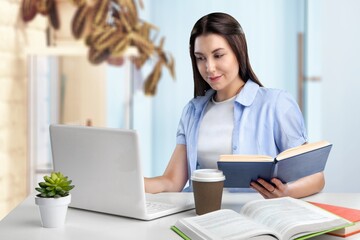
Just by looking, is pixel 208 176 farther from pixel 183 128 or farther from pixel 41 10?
pixel 41 10

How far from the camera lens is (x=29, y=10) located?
3.92m

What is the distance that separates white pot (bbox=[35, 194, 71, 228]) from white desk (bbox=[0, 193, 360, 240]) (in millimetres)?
16

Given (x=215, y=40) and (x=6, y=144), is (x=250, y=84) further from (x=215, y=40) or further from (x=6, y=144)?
(x=6, y=144)

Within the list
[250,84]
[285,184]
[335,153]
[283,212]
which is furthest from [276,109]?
[335,153]

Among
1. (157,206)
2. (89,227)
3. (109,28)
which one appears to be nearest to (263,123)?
(157,206)

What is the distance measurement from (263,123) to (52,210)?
0.96m

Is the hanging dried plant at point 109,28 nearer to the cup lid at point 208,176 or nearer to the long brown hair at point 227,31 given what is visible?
the long brown hair at point 227,31

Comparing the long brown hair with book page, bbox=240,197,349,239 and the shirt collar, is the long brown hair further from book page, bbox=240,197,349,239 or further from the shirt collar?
book page, bbox=240,197,349,239

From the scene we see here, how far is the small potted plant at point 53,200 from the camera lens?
1.49 m

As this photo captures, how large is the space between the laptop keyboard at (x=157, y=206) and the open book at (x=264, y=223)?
0.16 m

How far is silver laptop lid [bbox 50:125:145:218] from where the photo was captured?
60.5 inches

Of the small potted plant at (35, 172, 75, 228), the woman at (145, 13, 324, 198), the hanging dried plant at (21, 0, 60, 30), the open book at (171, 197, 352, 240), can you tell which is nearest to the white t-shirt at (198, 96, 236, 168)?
the woman at (145, 13, 324, 198)

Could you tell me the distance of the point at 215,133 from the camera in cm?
224

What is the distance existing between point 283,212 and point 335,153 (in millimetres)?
2531
